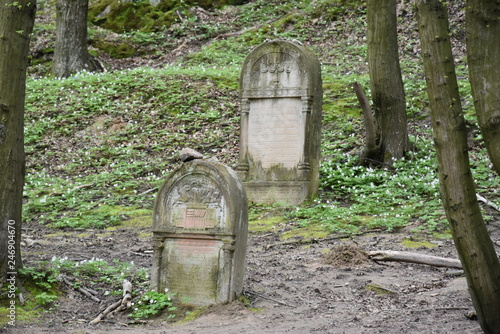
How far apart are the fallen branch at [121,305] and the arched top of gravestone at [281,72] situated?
20.1 ft

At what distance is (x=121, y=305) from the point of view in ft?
19.7

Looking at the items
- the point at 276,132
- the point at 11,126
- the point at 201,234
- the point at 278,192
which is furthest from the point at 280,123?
the point at 11,126

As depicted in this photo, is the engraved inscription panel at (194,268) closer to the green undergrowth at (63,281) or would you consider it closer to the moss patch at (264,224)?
the green undergrowth at (63,281)

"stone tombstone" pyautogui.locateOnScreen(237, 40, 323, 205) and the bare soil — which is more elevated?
"stone tombstone" pyautogui.locateOnScreen(237, 40, 323, 205)

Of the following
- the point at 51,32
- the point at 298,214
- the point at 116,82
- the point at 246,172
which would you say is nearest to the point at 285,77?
the point at 246,172

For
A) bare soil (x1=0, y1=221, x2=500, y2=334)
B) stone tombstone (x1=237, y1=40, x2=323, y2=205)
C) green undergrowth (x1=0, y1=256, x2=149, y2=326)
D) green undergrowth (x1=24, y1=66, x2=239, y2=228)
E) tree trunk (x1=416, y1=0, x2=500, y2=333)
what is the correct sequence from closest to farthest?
tree trunk (x1=416, y1=0, x2=500, y2=333), bare soil (x1=0, y1=221, x2=500, y2=334), green undergrowth (x1=0, y1=256, x2=149, y2=326), stone tombstone (x1=237, y1=40, x2=323, y2=205), green undergrowth (x1=24, y1=66, x2=239, y2=228)

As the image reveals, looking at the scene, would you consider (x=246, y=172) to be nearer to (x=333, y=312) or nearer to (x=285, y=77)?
(x=285, y=77)

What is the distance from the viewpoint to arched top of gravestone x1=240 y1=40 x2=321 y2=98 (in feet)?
37.2

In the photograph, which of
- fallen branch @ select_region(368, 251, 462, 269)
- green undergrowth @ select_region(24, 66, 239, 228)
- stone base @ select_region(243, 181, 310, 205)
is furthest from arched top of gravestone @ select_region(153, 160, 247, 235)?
stone base @ select_region(243, 181, 310, 205)

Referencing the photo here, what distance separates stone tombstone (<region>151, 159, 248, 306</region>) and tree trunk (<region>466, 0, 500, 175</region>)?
2751 millimetres

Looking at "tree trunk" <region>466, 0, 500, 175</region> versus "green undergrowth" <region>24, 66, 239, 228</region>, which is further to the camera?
"green undergrowth" <region>24, 66, 239, 228</region>

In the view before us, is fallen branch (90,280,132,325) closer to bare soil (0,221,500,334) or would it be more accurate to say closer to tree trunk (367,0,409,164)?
bare soil (0,221,500,334)

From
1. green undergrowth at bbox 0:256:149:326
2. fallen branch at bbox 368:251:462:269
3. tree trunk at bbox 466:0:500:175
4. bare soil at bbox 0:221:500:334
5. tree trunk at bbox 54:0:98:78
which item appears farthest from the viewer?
tree trunk at bbox 54:0:98:78

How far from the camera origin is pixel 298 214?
33.2 ft
